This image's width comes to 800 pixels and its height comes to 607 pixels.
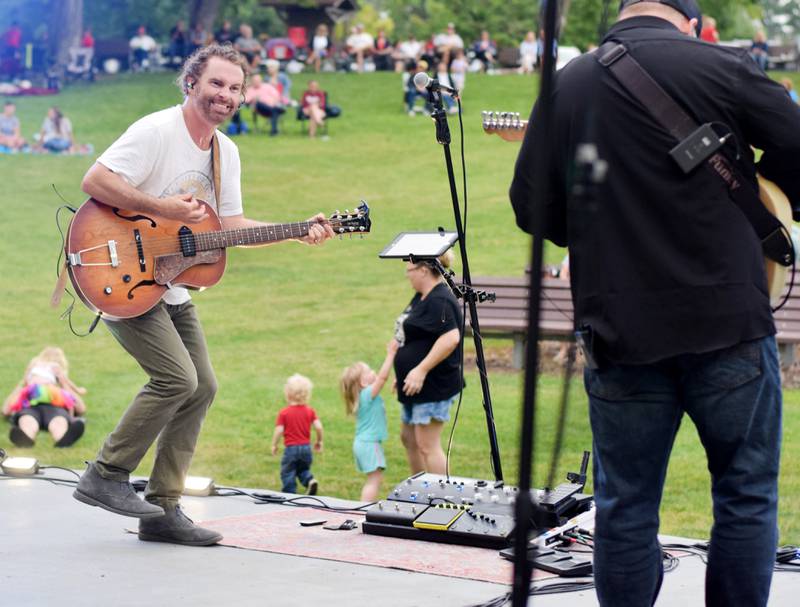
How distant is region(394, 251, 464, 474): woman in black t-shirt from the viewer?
770 centimetres

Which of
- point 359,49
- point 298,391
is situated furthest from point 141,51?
point 298,391

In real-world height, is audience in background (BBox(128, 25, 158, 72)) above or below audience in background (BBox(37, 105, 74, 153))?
above

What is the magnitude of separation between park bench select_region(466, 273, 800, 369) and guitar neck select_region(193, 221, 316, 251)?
6.24 meters

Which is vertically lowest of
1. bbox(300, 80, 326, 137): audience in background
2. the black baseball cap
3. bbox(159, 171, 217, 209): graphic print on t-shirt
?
bbox(159, 171, 217, 209): graphic print on t-shirt

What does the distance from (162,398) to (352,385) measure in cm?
317

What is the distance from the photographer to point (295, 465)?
8.75 meters

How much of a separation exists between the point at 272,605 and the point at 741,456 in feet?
6.50

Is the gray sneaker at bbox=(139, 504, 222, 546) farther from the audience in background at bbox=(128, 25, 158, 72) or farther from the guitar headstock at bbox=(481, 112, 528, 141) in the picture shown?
the audience in background at bbox=(128, 25, 158, 72)

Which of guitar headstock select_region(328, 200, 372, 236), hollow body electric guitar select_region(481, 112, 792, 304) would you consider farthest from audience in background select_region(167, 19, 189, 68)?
hollow body electric guitar select_region(481, 112, 792, 304)

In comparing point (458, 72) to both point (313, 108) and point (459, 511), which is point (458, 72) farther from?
point (459, 511)

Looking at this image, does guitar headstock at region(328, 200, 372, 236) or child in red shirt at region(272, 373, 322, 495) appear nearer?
guitar headstock at region(328, 200, 372, 236)

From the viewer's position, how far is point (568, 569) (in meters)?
5.05

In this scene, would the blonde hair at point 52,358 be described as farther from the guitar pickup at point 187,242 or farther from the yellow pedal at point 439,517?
the yellow pedal at point 439,517

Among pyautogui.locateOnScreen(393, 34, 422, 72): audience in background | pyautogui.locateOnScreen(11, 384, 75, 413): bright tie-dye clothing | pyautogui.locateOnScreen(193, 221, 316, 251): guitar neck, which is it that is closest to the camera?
pyautogui.locateOnScreen(193, 221, 316, 251): guitar neck
